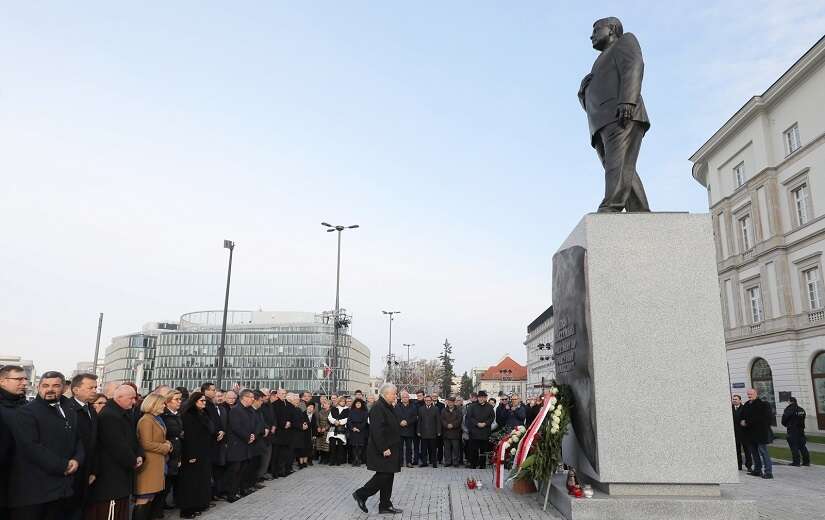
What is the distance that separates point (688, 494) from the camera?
625 cm

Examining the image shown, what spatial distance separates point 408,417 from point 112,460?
9.92m

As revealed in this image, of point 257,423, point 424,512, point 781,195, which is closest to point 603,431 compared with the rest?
point 424,512

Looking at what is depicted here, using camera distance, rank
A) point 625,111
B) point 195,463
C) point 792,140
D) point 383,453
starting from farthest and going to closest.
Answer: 1. point 792,140
2. point 195,463
3. point 383,453
4. point 625,111

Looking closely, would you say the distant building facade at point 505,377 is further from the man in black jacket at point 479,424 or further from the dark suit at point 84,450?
the dark suit at point 84,450

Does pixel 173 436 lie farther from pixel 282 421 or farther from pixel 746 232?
pixel 746 232

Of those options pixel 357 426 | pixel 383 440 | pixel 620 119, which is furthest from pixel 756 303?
pixel 383 440

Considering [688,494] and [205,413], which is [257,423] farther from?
[688,494]

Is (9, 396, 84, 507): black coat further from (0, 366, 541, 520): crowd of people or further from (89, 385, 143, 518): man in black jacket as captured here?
(89, 385, 143, 518): man in black jacket

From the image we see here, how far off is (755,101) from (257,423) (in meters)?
32.6

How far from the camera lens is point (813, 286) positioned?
29.3 metres

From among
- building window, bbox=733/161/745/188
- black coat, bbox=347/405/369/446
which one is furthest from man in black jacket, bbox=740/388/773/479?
building window, bbox=733/161/745/188

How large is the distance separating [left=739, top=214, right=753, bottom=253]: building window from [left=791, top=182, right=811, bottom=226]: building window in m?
4.10

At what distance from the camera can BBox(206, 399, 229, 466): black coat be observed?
9.13 meters

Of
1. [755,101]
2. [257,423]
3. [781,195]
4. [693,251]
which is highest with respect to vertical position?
[755,101]
